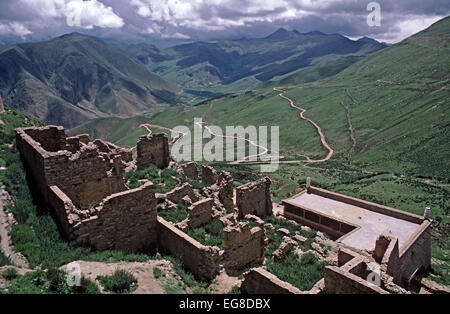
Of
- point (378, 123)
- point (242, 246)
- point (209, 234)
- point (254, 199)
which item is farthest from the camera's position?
point (378, 123)

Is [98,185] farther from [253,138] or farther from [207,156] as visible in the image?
[253,138]

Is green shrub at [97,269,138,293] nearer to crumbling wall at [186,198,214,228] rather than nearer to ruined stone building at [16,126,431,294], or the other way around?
ruined stone building at [16,126,431,294]

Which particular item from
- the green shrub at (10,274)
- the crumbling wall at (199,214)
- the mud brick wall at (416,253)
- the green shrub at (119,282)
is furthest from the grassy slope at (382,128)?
the green shrub at (10,274)

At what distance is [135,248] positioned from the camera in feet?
50.4

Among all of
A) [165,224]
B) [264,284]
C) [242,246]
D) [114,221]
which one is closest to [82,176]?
[114,221]

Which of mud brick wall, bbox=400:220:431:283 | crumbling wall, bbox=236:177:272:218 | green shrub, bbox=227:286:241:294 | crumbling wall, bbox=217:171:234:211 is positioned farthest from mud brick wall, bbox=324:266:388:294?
mud brick wall, bbox=400:220:431:283

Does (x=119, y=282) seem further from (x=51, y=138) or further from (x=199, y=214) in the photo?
(x=51, y=138)

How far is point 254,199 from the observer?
27859mm

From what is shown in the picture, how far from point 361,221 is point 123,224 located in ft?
81.7

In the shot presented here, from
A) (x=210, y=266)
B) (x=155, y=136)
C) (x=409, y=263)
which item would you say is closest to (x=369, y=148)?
(x=409, y=263)

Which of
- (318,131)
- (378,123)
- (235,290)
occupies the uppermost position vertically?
(378,123)

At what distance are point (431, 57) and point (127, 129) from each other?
529ft

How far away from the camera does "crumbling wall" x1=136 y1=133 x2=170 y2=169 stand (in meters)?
27.6

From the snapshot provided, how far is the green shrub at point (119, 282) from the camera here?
34.5 ft
